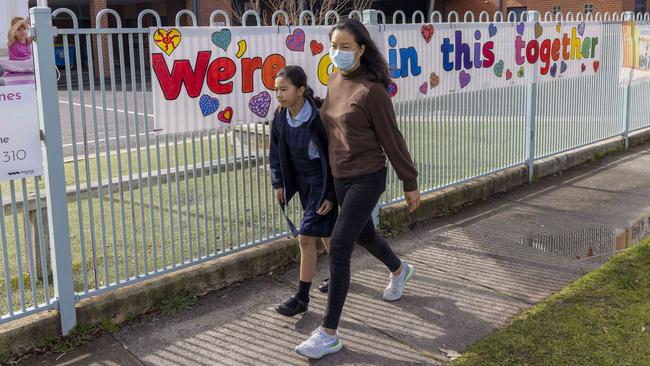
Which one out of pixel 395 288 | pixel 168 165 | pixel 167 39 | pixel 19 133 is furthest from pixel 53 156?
pixel 395 288

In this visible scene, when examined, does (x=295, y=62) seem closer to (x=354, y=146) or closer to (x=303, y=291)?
(x=354, y=146)

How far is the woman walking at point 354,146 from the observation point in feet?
12.1

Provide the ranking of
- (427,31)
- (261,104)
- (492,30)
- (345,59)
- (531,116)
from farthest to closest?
(531,116), (492,30), (427,31), (261,104), (345,59)

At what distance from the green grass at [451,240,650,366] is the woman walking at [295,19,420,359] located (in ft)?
2.62

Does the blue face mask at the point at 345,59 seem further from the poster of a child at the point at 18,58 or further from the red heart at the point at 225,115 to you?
the poster of a child at the point at 18,58

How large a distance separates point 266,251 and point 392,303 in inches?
42.8

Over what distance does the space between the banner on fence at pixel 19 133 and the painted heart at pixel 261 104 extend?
1.57m

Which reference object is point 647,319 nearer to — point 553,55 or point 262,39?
point 262,39

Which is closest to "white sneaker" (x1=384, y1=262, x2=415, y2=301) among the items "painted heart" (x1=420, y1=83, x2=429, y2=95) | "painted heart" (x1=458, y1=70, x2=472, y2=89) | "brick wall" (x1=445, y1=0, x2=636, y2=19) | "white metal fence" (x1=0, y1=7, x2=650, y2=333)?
"white metal fence" (x1=0, y1=7, x2=650, y2=333)

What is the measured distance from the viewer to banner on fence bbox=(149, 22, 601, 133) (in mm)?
4305

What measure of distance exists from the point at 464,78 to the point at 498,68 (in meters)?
0.66

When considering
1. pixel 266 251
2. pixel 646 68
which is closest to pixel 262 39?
pixel 266 251

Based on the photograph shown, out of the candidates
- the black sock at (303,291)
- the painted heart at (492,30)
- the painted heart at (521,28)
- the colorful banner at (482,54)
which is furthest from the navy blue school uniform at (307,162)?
the painted heart at (521,28)

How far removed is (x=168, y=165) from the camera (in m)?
4.42
